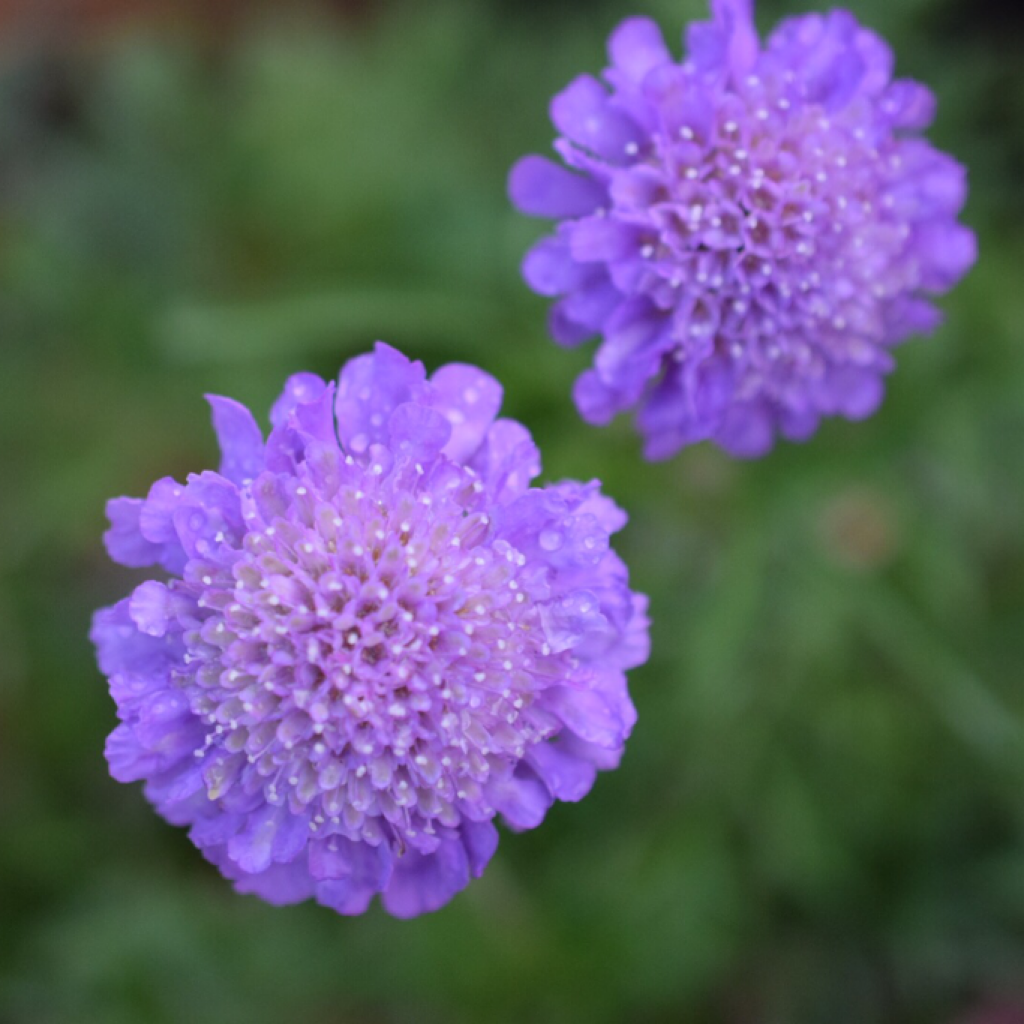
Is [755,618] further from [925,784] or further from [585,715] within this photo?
[585,715]

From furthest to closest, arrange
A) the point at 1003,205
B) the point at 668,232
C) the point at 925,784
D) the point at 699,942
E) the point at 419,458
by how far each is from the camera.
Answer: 1. the point at 1003,205
2. the point at 925,784
3. the point at 699,942
4. the point at 668,232
5. the point at 419,458

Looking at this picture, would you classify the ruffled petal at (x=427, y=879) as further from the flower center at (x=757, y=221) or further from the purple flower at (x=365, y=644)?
the flower center at (x=757, y=221)

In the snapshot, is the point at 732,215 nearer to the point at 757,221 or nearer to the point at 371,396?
the point at 757,221

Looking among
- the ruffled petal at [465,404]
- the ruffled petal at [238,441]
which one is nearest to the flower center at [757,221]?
the ruffled petal at [465,404]

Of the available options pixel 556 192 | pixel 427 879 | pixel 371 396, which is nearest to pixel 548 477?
pixel 556 192

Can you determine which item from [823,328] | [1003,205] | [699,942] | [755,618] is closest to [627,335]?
[823,328]

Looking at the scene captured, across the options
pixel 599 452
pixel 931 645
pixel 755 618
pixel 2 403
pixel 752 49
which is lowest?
pixel 931 645
